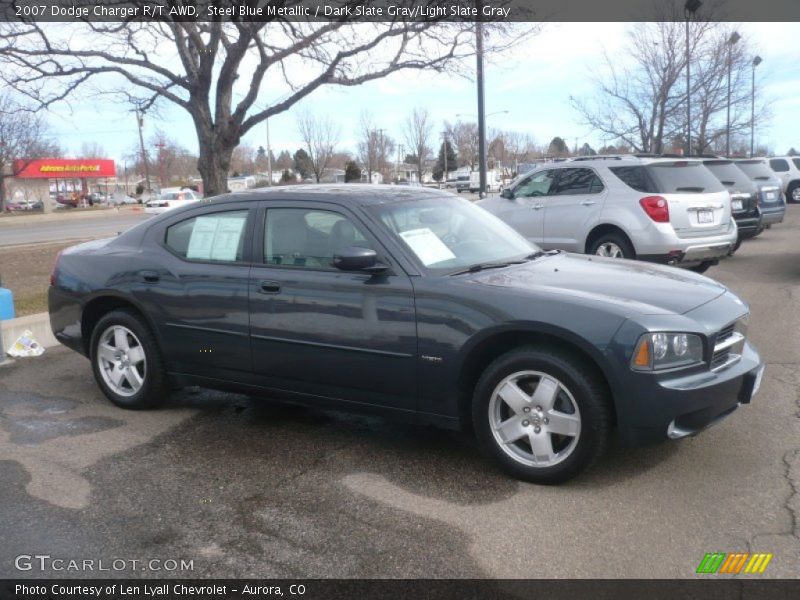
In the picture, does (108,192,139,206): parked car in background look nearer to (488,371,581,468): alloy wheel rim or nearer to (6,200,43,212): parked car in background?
(6,200,43,212): parked car in background

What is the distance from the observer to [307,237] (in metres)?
4.73

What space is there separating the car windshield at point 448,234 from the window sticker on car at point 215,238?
1035 millimetres

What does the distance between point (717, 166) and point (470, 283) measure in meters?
11.5

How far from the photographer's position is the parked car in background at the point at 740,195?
13.5 meters

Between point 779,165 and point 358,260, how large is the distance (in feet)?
94.2

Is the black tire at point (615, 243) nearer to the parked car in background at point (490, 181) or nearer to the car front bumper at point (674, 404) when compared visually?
the car front bumper at point (674, 404)

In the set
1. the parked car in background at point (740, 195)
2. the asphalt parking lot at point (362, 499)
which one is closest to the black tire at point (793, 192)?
the parked car in background at point (740, 195)

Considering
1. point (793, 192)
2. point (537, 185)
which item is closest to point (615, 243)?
point (537, 185)

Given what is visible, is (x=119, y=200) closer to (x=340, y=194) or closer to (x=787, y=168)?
(x=787, y=168)

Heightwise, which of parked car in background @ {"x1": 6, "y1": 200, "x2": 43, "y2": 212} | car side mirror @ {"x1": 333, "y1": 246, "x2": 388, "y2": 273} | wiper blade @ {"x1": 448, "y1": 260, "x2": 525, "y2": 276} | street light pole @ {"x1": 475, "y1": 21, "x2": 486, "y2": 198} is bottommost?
wiper blade @ {"x1": 448, "y1": 260, "x2": 525, "y2": 276}

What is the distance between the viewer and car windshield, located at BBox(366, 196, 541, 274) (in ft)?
14.7

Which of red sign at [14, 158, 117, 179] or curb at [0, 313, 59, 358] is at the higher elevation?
red sign at [14, 158, 117, 179]

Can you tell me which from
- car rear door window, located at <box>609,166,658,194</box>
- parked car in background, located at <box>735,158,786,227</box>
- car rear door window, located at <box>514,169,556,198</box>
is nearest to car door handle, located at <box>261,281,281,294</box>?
car rear door window, located at <box>609,166,658,194</box>

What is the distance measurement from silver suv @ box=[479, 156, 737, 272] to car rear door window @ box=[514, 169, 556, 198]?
2 cm
